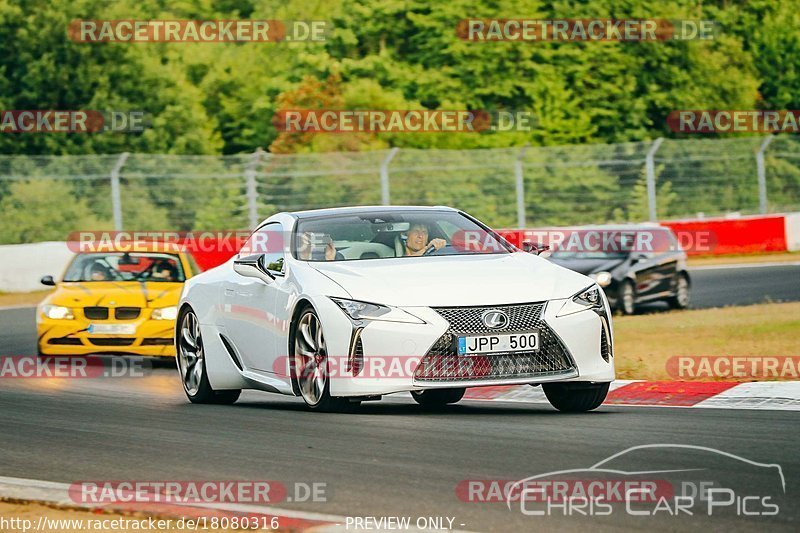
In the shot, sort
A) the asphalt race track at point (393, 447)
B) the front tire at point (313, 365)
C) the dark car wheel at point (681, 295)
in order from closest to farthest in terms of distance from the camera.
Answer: the asphalt race track at point (393, 447)
the front tire at point (313, 365)
the dark car wheel at point (681, 295)

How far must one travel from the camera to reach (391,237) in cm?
1091

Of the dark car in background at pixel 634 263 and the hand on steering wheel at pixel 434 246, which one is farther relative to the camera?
the dark car in background at pixel 634 263

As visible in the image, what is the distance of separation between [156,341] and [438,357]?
7306mm

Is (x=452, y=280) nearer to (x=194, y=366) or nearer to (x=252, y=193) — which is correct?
(x=194, y=366)

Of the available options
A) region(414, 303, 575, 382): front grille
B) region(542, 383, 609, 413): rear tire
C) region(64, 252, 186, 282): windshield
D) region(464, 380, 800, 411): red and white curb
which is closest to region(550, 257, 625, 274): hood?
region(64, 252, 186, 282): windshield

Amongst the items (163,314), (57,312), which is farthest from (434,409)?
(57,312)

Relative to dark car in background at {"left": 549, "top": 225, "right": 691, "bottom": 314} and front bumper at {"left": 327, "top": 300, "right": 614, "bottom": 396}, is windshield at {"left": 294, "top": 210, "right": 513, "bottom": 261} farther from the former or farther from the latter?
dark car in background at {"left": 549, "top": 225, "right": 691, "bottom": 314}

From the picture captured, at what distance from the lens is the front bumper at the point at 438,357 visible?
9500 mm

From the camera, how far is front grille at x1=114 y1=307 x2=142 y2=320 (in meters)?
16.3

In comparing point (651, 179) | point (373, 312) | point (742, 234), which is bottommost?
point (373, 312)

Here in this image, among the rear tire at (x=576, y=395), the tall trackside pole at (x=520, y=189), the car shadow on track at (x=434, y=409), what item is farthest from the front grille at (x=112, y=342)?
the tall trackside pole at (x=520, y=189)

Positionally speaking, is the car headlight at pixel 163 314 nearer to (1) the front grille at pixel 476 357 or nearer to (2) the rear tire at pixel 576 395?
(2) the rear tire at pixel 576 395

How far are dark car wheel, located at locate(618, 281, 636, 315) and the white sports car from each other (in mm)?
11289

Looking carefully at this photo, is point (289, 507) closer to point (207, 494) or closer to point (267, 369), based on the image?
point (207, 494)
